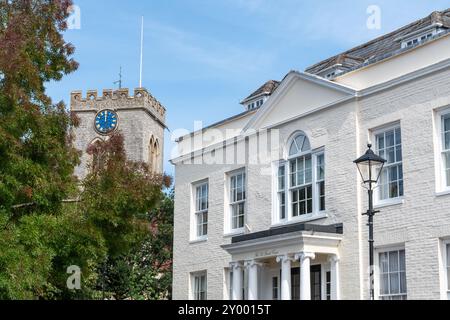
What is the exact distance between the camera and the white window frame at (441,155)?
56.0ft

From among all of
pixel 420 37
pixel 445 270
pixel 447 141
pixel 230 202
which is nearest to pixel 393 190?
pixel 447 141

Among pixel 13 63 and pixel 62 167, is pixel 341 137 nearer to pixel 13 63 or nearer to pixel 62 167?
pixel 62 167

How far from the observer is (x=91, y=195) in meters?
16.3

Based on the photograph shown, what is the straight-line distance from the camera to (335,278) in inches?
751

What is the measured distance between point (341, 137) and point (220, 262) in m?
6.64

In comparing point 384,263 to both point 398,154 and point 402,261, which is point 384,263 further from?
point 398,154

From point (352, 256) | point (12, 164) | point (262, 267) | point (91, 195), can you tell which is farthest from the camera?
point (262, 267)

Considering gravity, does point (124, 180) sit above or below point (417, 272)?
above

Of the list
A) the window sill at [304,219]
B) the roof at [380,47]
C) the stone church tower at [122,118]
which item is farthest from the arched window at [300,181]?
the stone church tower at [122,118]

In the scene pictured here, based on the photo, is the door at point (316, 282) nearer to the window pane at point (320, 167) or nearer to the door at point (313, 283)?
the door at point (313, 283)

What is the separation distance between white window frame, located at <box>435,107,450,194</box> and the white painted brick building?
0.03 metres

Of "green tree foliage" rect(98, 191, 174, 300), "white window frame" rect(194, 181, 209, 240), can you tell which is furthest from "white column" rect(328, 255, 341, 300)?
"green tree foliage" rect(98, 191, 174, 300)

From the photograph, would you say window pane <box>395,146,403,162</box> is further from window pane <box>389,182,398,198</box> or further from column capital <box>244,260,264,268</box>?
column capital <box>244,260,264,268</box>
